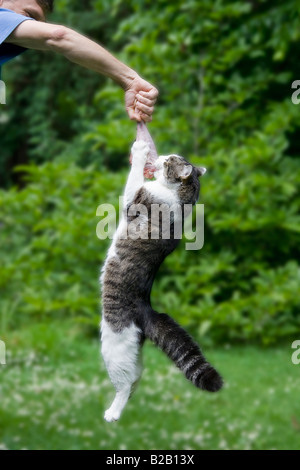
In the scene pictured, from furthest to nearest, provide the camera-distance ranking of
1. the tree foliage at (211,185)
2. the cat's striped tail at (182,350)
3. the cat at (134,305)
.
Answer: the tree foliage at (211,185)
the cat at (134,305)
the cat's striped tail at (182,350)

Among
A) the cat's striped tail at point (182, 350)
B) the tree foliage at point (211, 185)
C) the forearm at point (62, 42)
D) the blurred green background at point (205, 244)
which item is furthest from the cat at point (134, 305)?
the tree foliage at point (211, 185)

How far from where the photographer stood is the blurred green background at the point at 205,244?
227 inches

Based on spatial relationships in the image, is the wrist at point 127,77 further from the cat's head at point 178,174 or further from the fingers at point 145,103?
the cat's head at point 178,174

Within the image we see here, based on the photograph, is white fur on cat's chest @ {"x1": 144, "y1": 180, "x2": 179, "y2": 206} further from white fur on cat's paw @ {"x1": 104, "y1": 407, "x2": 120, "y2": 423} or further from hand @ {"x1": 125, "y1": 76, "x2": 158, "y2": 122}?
white fur on cat's paw @ {"x1": 104, "y1": 407, "x2": 120, "y2": 423}

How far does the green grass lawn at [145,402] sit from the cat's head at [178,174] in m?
3.06

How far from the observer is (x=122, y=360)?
1764mm

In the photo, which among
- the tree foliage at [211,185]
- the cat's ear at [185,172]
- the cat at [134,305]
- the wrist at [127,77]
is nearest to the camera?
the cat at [134,305]

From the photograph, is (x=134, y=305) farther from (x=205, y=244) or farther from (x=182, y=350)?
(x=205, y=244)

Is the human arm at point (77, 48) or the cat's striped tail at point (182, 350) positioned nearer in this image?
the cat's striped tail at point (182, 350)

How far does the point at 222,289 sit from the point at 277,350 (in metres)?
0.78

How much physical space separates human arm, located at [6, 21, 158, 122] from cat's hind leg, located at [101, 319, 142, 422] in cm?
64

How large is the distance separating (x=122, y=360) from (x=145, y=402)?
3843 mm

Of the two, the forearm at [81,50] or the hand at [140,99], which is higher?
the forearm at [81,50]

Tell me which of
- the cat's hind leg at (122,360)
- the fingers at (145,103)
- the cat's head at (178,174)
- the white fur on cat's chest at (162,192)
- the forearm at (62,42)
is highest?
the forearm at (62,42)
